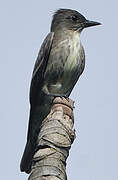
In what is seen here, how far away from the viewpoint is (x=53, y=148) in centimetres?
441

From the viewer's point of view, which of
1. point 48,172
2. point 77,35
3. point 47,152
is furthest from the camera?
point 77,35

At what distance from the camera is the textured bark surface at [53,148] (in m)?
4.03

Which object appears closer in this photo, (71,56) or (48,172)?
(48,172)

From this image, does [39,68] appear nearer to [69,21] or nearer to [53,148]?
[69,21]

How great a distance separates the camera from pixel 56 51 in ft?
27.4

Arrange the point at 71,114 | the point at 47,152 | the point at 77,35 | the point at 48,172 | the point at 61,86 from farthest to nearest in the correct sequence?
the point at 77,35
the point at 61,86
the point at 71,114
the point at 47,152
the point at 48,172

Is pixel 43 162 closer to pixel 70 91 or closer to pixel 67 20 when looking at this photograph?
pixel 70 91

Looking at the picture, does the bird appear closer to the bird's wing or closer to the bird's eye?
the bird's wing

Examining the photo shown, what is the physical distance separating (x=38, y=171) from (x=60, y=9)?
5.63m

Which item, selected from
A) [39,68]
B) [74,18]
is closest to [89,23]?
[74,18]

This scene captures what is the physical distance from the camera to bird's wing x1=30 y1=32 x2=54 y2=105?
27.0ft

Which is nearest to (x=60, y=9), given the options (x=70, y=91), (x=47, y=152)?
(x=70, y=91)

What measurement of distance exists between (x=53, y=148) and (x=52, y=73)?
386 centimetres

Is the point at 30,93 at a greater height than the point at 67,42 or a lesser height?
lesser
